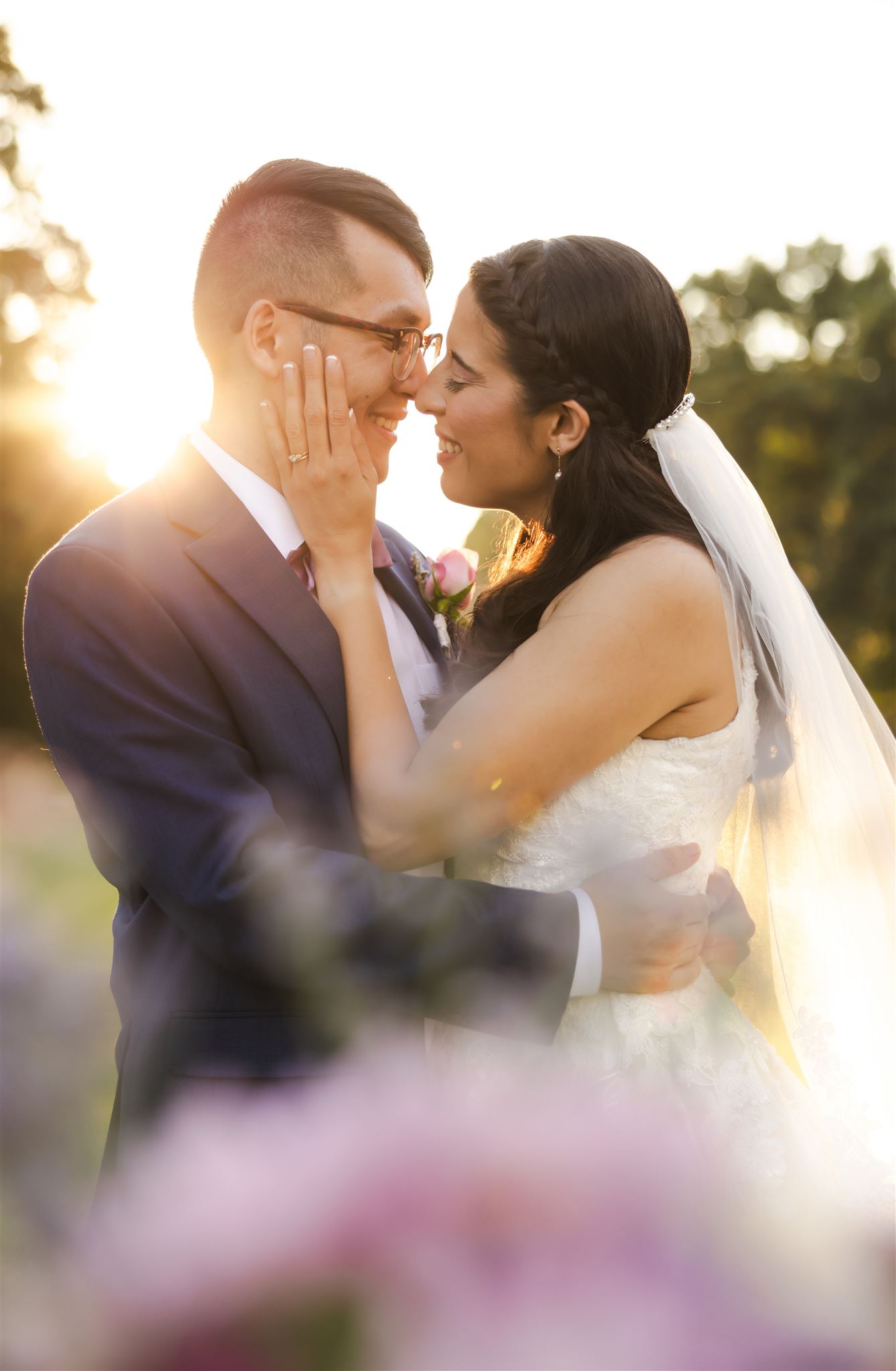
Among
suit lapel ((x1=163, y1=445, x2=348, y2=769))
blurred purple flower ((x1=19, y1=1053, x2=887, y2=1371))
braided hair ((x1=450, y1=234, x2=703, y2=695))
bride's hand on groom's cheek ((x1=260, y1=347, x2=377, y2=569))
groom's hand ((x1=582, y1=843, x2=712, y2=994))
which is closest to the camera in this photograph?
blurred purple flower ((x1=19, y1=1053, x2=887, y2=1371))

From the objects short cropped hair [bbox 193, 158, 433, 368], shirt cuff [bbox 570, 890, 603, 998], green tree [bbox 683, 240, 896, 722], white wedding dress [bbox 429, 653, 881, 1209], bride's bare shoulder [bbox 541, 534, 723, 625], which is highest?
short cropped hair [bbox 193, 158, 433, 368]

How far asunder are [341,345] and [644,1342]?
120 inches

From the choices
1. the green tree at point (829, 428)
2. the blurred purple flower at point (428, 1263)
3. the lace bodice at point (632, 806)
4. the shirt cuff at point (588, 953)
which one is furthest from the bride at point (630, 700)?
the green tree at point (829, 428)

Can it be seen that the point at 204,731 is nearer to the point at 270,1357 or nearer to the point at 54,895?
the point at 54,895

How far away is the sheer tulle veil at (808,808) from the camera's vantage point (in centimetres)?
331

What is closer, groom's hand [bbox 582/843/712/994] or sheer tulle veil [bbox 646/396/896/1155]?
groom's hand [bbox 582/843/712/994]

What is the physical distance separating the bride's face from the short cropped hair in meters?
0.35

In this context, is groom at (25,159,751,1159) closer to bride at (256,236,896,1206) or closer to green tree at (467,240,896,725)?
bride at (256,236,896,1206)

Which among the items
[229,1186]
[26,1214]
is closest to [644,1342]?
[229,1186]

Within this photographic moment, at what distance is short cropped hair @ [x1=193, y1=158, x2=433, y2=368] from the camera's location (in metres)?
3.31

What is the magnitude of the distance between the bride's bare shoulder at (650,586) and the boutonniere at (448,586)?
2.33 ft

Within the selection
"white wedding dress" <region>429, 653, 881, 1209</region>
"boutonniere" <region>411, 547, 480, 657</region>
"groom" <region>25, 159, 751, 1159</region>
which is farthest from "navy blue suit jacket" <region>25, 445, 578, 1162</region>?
"boutonniere" <region>411, 547, 480, 657</region>

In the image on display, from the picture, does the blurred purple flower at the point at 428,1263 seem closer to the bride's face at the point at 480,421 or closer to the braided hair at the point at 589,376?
the braided hair at the point at 589,376

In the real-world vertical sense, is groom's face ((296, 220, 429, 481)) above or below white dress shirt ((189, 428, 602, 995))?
above
